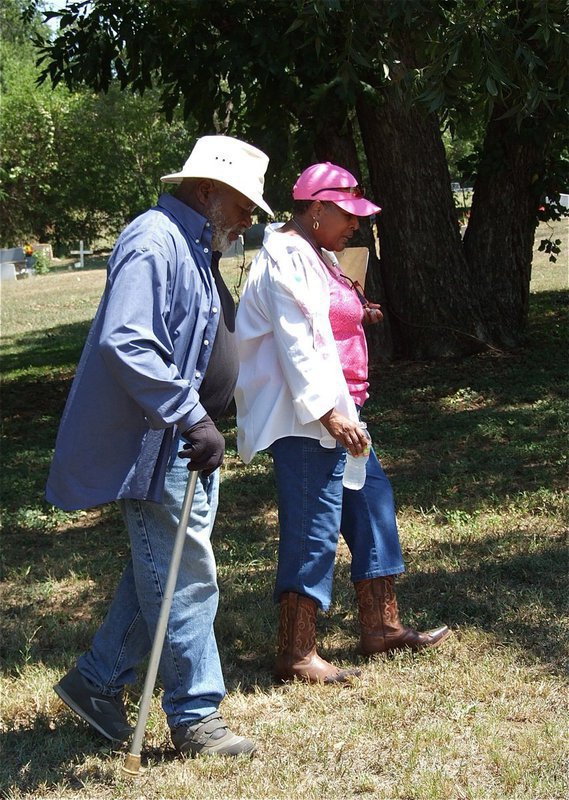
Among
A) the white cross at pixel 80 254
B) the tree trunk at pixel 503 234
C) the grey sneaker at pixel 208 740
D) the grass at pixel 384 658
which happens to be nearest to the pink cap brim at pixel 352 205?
the grass at pixel 384 658

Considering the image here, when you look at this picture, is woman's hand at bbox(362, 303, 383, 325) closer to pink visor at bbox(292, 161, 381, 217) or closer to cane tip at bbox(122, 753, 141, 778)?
pink visor at bbox(292, 161, 381, 217)

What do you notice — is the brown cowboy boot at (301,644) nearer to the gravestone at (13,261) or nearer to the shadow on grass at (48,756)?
the shadow on grass at (48,756)

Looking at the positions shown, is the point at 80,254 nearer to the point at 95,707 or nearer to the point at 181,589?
the point at 95,707

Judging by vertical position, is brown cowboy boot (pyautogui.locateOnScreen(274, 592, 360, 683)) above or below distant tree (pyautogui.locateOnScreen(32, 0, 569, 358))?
below

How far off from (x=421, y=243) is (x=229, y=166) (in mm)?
7721

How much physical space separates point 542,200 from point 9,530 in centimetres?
711

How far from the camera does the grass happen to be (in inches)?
147

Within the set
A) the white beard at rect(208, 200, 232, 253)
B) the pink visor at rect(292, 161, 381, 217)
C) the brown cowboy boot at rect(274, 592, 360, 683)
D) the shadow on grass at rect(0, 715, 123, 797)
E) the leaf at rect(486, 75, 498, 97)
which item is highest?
the leaf at rect(486, 75, 498, 97)

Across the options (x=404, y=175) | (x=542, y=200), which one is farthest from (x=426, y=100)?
(x=542, y=200)

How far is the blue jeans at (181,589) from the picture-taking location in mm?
3732

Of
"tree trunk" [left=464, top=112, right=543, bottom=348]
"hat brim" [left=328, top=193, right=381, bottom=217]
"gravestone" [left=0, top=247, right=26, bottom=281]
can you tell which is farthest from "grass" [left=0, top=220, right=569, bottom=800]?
"gravestone" [left=0, top=247, right=26, bottom=281]

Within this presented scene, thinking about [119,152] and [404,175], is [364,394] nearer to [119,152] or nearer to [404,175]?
[404,175]

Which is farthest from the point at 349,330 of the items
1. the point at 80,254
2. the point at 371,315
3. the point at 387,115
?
the point at 80,254

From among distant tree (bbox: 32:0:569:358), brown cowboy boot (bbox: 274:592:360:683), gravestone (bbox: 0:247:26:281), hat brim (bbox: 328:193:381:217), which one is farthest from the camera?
gravestone (bbox: 0:247:26:281)
